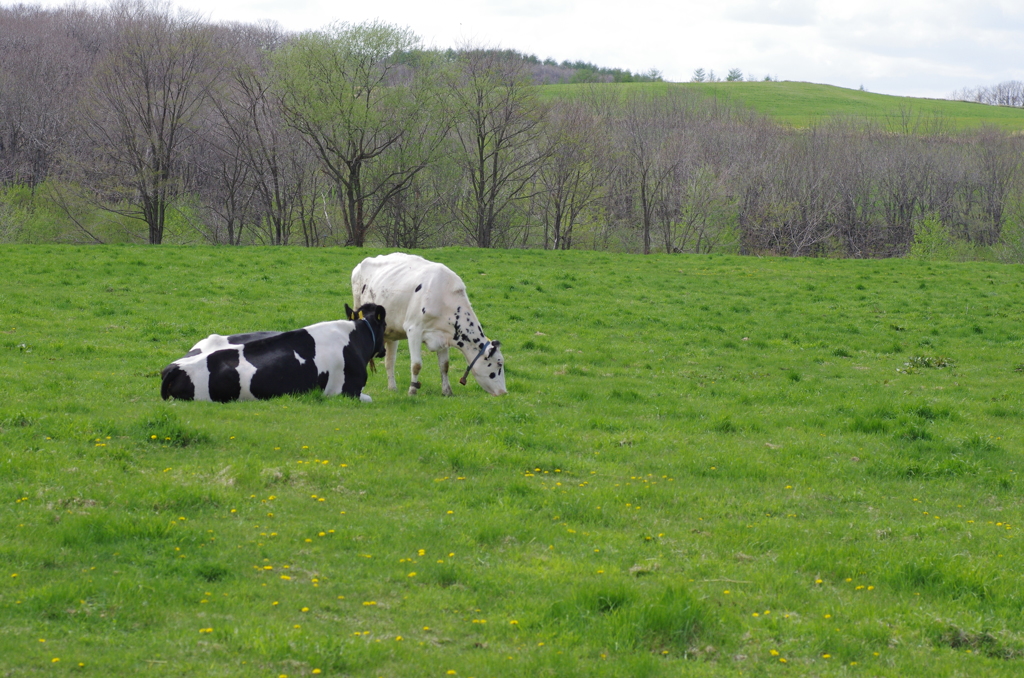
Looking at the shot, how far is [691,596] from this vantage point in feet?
20.5

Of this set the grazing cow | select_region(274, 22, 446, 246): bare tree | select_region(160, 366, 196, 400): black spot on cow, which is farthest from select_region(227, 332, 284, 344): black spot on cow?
select_region(274, 22, 446, 246): bare tree

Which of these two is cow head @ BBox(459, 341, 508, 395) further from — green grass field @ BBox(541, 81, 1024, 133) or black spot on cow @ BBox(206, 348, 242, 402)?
green grass field @ BBox(541, 81, 1024, 133)

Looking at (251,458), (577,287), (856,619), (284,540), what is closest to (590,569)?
(856,619)

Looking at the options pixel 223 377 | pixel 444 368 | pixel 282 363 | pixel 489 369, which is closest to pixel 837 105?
pixel 489 369

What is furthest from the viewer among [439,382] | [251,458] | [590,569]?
[439,382]

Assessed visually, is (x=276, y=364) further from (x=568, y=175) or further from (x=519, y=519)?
(x=568, y=175)

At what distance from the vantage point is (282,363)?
502 inches

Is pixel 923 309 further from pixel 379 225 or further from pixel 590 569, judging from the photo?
pixel 379 225

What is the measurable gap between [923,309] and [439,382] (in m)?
17.5

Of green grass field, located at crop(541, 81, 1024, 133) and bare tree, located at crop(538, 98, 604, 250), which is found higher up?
green grass field, located at crop(541, 81, 1024, 133)

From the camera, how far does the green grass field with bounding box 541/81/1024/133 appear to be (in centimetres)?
9238

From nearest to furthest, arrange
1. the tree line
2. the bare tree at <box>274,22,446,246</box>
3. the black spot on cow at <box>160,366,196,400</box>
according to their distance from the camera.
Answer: the black spot on cow at <box>160,366,196,400</box>
the bare tree at <box>274,22,446,246</box>
the tree line

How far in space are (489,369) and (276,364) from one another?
3.39 metres

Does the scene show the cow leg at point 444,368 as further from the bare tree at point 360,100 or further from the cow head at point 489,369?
the bare tree at point 360,100
